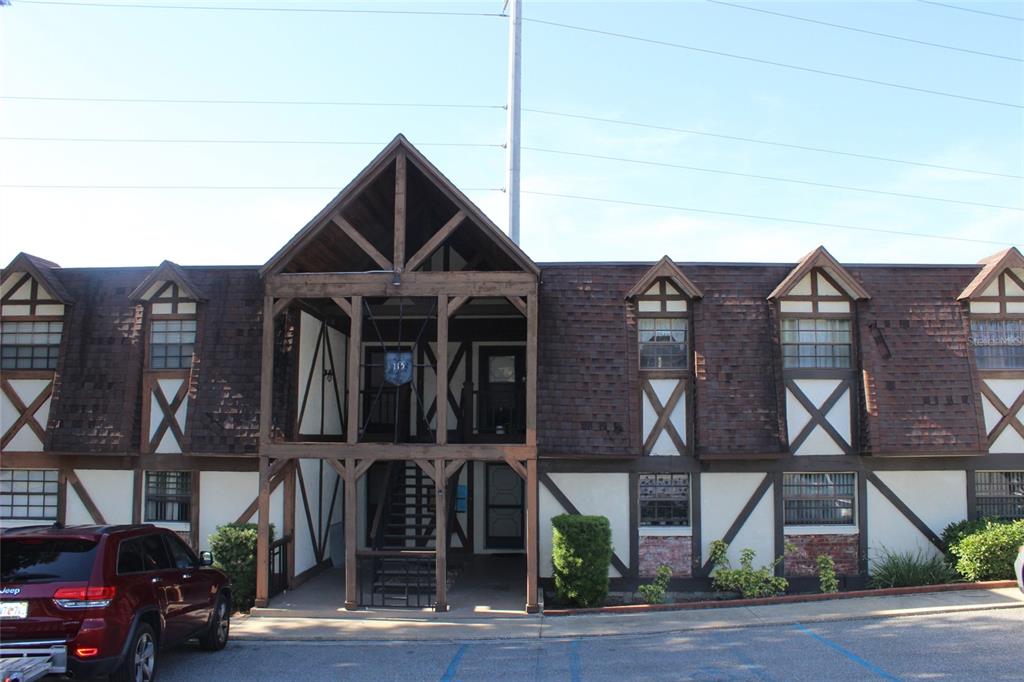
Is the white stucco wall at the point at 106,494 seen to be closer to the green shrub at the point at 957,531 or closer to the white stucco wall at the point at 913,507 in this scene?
the white stucco wall at the point at 913,507

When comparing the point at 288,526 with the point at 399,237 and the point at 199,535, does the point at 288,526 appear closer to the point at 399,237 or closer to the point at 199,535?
the point at 199,535

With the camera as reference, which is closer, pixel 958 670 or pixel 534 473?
pixel 958 670

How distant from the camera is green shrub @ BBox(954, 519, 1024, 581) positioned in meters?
14.4

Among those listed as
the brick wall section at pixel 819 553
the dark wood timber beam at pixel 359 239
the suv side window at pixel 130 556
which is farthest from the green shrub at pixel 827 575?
the suv side window at pixel 130 556

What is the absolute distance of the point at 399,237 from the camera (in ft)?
46.0

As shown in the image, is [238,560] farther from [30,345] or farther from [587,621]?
[30,345]

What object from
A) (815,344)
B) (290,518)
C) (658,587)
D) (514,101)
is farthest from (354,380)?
(514,101)

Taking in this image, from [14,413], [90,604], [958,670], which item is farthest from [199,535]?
[958,670]

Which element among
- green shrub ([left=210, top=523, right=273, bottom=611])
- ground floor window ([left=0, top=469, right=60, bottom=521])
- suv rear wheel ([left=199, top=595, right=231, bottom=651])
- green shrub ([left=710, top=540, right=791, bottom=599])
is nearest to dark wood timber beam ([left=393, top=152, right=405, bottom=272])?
green shrub ([left=210, top=523, right=273, bottom=611])

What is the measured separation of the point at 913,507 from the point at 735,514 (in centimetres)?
355

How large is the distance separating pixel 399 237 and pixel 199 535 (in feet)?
23.3

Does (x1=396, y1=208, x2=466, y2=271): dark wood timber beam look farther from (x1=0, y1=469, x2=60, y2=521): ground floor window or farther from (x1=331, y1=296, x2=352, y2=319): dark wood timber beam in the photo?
(x1=0, y1=469, x2=60, y2=521): ground floor window

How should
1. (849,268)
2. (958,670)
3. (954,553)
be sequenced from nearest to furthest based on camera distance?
(958,670) < (954,553) < (849,268)

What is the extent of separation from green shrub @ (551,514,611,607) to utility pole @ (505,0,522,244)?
917 cm
